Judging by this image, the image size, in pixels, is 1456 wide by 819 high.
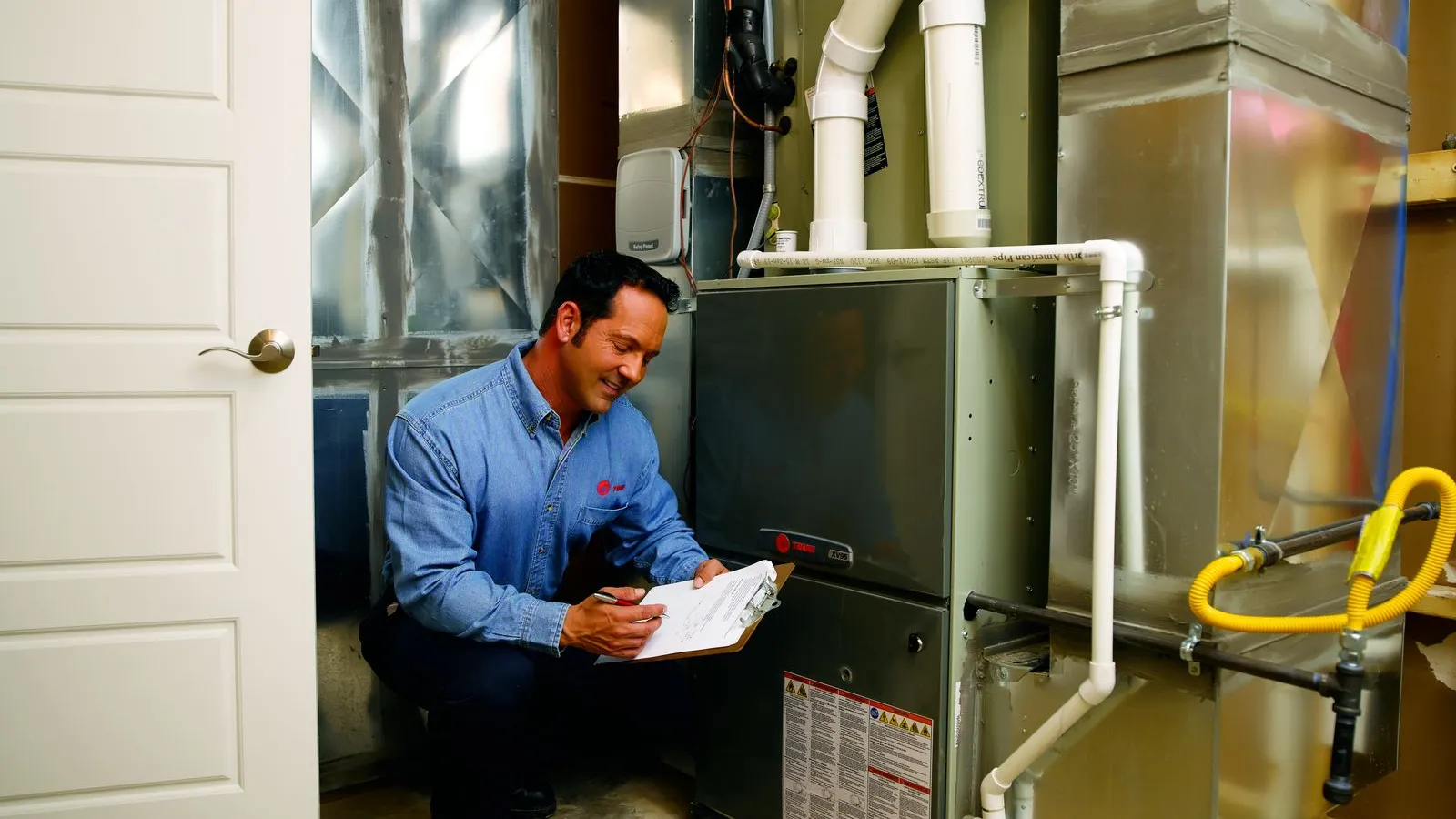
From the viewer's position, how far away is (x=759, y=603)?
65.7 inches

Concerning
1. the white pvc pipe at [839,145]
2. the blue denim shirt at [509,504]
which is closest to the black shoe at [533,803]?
the blue denim shirt at [509,504]

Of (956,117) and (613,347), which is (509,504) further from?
(956,117)

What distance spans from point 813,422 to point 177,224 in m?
1.05

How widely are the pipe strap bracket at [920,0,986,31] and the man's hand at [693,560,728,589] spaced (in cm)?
101

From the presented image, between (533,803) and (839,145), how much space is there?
1.44 metres

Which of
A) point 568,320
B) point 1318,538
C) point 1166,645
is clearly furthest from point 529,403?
point 1318,538

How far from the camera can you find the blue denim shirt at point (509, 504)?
1816 millimetres

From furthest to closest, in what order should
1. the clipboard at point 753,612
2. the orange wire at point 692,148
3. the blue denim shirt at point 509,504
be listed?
the orange wire at point 692,148 → the blue denim shirt at point 509,504 → the clipboard at point 753,612

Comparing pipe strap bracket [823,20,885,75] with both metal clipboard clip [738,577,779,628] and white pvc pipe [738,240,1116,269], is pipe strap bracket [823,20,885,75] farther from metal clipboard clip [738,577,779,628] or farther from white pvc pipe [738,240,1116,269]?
metal clipboard clip [738,577,779,628]

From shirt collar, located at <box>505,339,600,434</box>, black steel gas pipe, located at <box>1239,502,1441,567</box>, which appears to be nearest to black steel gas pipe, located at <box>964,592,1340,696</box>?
black steel gas pipe, located at <box>1239,502,1441,567</box>

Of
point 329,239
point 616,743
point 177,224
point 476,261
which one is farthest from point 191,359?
point 616,743

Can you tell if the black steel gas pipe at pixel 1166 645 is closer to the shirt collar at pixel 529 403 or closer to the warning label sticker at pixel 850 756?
the warning label sticker at pixel 850 756

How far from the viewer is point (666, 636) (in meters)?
Answer: 1.71

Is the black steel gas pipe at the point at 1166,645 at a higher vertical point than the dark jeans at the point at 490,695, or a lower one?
higher
